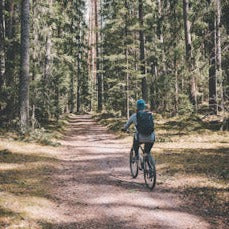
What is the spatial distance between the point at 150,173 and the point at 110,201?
1432mm

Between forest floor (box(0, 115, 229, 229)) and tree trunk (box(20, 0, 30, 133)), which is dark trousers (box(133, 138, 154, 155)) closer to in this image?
forest floor (box(0, 115, 229, 229))

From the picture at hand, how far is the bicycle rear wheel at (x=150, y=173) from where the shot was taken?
9164mm

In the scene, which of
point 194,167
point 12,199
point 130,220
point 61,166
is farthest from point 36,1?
point 130,220

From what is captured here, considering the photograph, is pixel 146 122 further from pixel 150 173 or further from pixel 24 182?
pixel 24 182

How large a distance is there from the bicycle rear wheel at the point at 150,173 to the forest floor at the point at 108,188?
0.24 m

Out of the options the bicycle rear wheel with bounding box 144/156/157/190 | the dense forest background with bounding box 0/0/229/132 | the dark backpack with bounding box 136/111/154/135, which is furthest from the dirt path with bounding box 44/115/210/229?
A: the dense forest background with bounding box 0/0/229/132

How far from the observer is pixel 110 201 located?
8430 millimetres

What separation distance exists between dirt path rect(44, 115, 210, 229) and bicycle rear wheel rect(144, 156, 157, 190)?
0.60 feet

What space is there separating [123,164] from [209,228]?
632cm

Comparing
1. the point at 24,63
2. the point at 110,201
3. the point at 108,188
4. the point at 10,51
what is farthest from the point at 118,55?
the point at 110,201

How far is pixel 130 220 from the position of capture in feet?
23.4

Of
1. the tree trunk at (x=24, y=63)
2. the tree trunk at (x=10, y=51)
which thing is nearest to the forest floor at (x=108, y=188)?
the tree trunk at (x=24, y=63)

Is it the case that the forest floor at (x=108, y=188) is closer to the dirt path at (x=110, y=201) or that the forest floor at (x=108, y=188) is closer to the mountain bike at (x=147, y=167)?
the dirt path at (x=110, y=201)

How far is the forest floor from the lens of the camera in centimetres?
720
